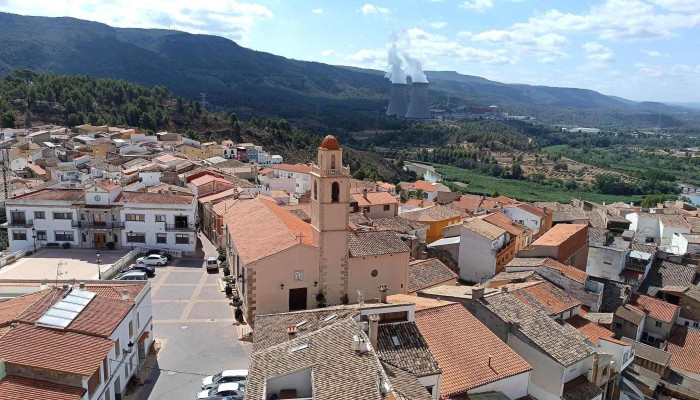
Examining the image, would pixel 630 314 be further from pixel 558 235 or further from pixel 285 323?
pixel 285 323

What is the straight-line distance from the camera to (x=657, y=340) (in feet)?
111

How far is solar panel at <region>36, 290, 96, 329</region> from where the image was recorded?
17.8 meters

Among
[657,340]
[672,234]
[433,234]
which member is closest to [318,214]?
[433,234]

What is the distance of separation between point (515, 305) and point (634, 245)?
22906 millimetres

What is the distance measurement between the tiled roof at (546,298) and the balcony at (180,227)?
2447 cm

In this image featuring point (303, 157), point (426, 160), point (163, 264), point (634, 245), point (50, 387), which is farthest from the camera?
point (426, 160)

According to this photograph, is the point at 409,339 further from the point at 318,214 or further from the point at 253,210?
the point at 253,210

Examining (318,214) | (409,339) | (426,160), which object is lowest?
(426,160)

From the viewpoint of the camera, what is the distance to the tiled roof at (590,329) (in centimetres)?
2708

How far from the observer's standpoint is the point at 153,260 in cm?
3600

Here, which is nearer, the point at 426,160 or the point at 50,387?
the point at 50,387

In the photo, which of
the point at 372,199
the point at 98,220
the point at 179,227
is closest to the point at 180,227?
the point at 179,227

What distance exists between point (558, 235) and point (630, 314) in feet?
26.5

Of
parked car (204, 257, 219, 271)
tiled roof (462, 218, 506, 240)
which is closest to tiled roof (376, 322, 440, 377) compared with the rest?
tiled roof (462, 218, 506, 240)
